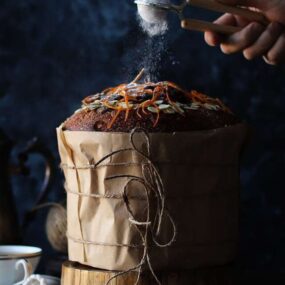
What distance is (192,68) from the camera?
7.20 feet

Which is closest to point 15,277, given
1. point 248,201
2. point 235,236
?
point 235,236

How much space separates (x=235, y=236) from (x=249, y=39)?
351mm

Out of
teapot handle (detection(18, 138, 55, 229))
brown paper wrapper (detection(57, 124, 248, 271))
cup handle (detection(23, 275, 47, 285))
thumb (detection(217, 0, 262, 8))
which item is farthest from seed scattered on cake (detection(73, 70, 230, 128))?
teapot handle (detection(18, 138, 55, 229))

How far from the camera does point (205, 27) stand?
1.45m

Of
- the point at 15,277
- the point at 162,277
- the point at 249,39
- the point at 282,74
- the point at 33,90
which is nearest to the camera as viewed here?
the point at 162,277

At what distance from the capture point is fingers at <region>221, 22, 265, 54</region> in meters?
1.51

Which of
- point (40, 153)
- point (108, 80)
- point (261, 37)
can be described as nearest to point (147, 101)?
point (261, 37)

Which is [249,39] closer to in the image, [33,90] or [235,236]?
[235,236]

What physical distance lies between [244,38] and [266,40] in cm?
5

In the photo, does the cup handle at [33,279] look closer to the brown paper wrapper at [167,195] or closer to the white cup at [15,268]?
the white cup at [15,268]

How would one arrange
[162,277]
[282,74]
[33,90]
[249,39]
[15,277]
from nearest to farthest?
[162,277], [249,39], [15,277], [282,74], [33,90]

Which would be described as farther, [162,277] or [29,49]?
[29,49]

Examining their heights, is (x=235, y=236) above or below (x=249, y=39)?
below

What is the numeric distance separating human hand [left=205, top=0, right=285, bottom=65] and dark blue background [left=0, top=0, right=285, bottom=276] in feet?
1.82
